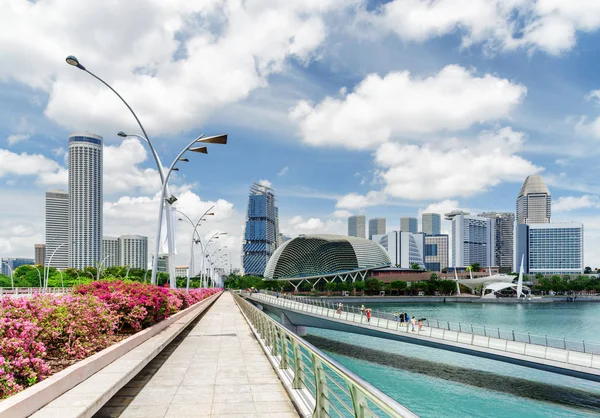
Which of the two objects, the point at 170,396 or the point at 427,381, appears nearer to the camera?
the point at 170,396

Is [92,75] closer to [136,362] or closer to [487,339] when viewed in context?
[136,362]

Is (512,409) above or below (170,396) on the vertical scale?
below

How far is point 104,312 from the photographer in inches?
471

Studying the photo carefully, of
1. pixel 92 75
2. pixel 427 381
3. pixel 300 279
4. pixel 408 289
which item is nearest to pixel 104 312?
pixel 92 75

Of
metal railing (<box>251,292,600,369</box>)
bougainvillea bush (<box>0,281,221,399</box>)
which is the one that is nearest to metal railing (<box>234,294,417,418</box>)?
bougainvillea bush (<box>0,281,221,399</box>)

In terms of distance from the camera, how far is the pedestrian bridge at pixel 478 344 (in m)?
24.9

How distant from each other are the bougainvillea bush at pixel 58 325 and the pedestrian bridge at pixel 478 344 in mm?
20984

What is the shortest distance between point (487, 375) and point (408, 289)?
10499 cm

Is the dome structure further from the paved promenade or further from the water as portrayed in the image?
the paved promenade

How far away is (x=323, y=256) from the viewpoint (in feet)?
575

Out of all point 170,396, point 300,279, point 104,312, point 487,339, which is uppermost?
point 104,312

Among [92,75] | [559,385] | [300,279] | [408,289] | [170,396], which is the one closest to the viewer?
[170,396]

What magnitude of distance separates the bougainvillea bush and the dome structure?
151981 millimetres

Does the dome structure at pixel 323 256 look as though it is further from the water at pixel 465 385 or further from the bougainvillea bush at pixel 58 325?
the bougainvillea bush at pixel 58 325
